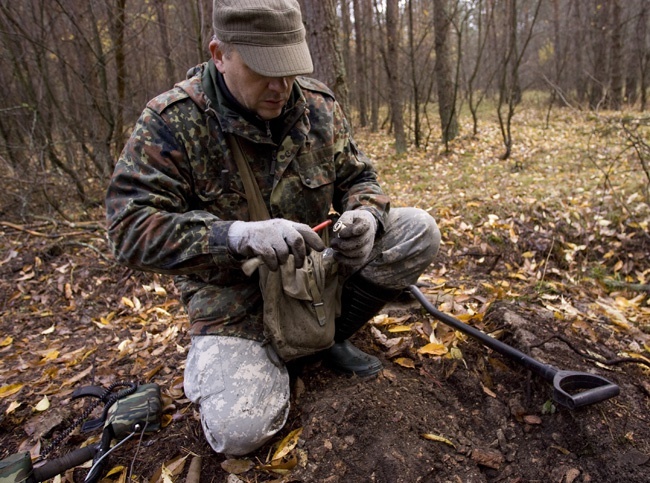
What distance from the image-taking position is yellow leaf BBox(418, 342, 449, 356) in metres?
2.22

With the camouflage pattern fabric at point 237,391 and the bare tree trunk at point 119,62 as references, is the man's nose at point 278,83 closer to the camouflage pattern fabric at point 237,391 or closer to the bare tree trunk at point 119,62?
the camouflage pattern fabric at point 237,391

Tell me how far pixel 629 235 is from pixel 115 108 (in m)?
6.66

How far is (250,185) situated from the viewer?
6.35 feet

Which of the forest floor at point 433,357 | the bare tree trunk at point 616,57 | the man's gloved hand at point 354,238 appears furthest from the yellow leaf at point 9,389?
the bare tree trunk at point 616,57

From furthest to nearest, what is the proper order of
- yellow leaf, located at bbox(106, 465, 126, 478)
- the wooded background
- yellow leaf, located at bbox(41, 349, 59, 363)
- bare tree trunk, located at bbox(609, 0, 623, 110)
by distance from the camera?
bare tree trunk, located at bbox(609, 0, 623, 110), the wooded background, yellow leaf, located at bbox(41, 349, 59, 363), yellow leaf, located at bbox(106, 465, 126, 478)

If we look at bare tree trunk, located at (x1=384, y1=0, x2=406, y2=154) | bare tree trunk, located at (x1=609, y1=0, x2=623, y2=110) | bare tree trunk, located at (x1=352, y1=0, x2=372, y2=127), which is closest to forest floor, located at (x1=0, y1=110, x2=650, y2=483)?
bare tree trunk, located at (x1=384, y1=0, x2=406, y2=154)

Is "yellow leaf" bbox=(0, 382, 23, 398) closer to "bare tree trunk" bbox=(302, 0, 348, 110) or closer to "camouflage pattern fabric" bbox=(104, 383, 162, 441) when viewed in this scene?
"camouflage pattern fabric" bbox=(104, 383, 162, 441)

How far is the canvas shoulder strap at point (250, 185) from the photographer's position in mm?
1898

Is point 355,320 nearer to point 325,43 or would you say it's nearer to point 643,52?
point 325,43

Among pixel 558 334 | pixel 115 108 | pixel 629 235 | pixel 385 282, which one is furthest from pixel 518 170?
pixel 115 108

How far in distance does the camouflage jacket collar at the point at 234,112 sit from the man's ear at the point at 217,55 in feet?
0.27

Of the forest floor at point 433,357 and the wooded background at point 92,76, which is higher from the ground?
the wooded background at point 92,76

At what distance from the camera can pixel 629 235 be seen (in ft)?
11.8

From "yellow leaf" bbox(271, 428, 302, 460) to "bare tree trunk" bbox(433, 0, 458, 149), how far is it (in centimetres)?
744
